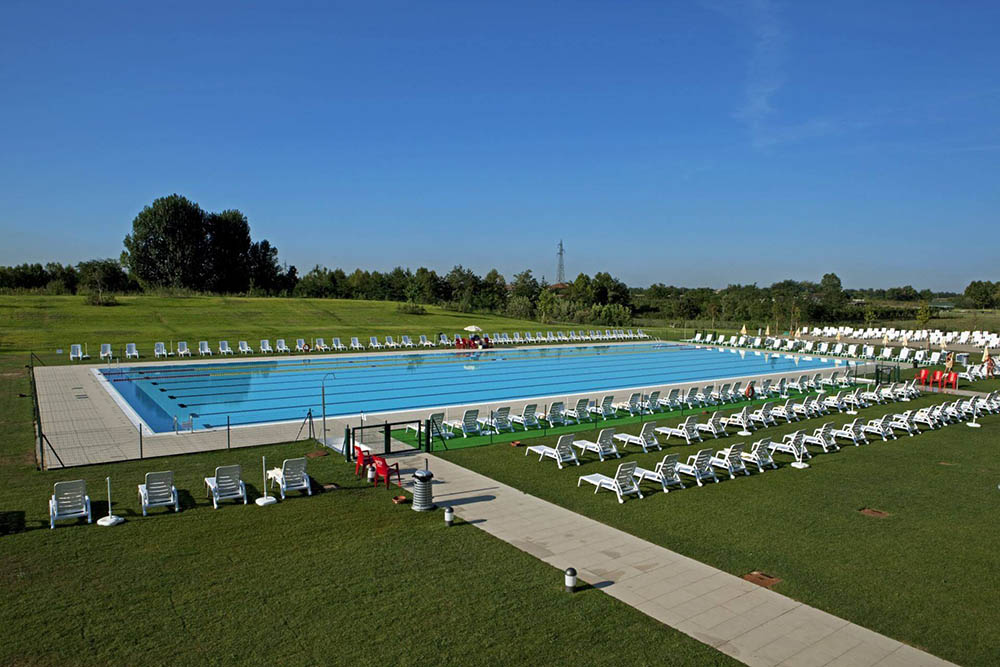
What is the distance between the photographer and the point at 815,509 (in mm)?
10914

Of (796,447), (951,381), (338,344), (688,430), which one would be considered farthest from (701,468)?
(338,344)

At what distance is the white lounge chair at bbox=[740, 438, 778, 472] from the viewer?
43.9 feet

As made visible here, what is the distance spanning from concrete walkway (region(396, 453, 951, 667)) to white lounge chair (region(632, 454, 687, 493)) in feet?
4.15

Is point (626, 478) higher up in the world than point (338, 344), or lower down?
lower down

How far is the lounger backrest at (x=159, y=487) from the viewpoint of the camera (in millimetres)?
9922

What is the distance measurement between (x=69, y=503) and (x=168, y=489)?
131 centimetres

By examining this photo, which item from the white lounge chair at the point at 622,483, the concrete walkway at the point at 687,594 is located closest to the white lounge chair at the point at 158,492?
the concrete walkway at the point at 687,594

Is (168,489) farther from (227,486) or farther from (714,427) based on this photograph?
(714,427)

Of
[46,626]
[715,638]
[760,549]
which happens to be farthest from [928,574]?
[46,626]

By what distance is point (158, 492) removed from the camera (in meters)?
10.0

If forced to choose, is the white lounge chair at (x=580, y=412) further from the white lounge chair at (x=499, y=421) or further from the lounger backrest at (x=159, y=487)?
the lounger backrest at (x=159, y=487)

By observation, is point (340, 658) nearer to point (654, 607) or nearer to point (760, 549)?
point (654, 607)

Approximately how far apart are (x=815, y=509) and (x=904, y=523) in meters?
1.29

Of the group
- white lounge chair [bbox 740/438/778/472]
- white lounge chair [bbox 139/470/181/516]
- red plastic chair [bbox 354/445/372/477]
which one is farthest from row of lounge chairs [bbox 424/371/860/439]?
white lounge chair [bbox 139/470/181/516]
